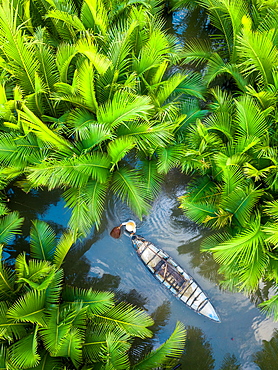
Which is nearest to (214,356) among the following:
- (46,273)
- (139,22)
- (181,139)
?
(46,273)

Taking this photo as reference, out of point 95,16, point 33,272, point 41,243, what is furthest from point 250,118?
point 33,272

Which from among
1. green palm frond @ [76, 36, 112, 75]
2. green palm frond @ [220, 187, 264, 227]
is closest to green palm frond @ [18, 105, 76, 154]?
green palm frond @ [76, 36, 112, 75]

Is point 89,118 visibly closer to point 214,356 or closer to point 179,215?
point 179,215

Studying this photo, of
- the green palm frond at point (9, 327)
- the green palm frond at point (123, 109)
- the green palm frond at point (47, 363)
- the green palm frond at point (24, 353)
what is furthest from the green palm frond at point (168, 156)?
the green palm frond at point (47, 363)

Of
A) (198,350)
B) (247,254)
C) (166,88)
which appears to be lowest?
(198,350)

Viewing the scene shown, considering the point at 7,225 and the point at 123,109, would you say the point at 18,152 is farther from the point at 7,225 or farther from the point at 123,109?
the point at 123,109

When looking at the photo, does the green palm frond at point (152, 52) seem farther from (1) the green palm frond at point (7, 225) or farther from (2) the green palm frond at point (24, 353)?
(2) the green palm frond at point (24, 353)
